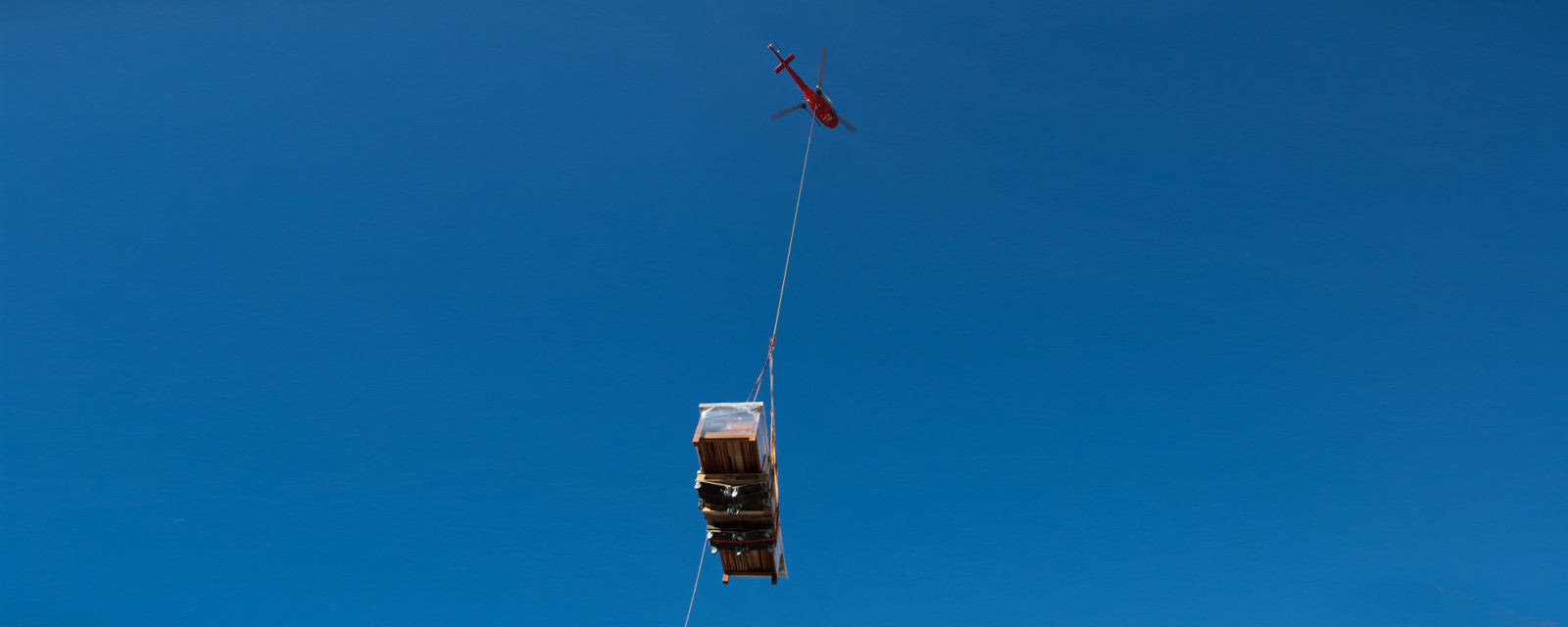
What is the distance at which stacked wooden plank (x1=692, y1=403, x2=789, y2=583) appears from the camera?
38.3 ft

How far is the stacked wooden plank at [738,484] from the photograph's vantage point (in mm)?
11680

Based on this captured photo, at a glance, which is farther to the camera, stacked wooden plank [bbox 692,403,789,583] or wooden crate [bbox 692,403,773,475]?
stacked wooden plank [bbox 692,403,789,583]

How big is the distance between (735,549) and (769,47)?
14.5 metres

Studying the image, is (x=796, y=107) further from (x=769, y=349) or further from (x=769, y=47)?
(x=769, y=349)

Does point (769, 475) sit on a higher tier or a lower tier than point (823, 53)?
lower

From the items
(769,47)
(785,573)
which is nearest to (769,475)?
(785,573)

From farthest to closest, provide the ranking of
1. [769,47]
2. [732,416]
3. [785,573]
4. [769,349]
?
[769,47] → [769,349] → [785,573] → [732,416]

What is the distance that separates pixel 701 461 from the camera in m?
12.1

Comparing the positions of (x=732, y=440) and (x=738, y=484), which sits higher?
(x=732, y=440)

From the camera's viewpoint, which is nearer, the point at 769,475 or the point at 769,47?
the point at 769,475

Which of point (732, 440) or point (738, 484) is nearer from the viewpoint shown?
point (732, 440)

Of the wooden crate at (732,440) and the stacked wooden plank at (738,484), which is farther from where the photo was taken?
the stacked wooden plank at (738,484)

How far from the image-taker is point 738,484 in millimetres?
11906

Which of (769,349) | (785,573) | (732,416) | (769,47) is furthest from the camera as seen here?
(769,47)
